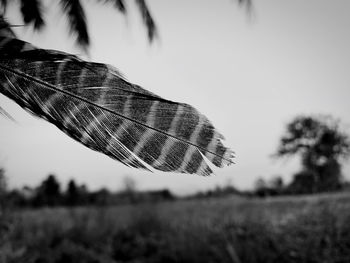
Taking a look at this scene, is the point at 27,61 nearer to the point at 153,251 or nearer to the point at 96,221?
the point at 153,251

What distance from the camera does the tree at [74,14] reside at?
53.6 inches

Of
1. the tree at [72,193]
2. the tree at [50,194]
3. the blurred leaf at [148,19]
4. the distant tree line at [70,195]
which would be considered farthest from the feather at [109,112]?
the tree at [72,193]

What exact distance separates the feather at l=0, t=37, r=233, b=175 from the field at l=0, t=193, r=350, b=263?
521 cm

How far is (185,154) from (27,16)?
1211mm

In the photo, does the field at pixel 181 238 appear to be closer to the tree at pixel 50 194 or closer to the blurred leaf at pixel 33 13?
the blurred leaf at pixel 33 13

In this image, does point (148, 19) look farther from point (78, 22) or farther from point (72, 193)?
point (72, 193)

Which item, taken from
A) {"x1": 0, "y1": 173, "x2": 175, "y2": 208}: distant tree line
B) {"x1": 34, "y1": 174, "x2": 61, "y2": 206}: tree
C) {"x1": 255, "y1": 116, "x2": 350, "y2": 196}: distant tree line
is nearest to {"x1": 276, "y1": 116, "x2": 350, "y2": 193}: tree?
{"x1": 255, "y1": 116, "x2": 350, "y2": 196}: distant tree line

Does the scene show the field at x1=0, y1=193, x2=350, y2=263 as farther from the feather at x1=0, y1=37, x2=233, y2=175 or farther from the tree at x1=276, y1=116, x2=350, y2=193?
the tree at x1=276, y1=116, x2=350, y2=193

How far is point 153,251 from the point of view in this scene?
8000 millimetres

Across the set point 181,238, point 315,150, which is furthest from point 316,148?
point 181,238

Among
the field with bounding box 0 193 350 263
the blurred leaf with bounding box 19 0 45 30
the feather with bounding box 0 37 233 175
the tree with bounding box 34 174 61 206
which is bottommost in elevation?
the tree with bounding box 34 174 61 206

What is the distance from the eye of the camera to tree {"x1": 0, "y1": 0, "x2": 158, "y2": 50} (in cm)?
136

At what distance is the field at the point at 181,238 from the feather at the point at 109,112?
17.1 ft

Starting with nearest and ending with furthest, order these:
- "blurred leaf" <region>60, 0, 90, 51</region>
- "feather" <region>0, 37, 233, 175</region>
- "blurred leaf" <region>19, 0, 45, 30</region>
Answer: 1. "feather" <region>0, 37, 233, 175</region>
2. "blurred leaf" <region>19, 0, 45, 30</region>
3. "blurred leaf" <region>60, 0, 90, 51</region>
